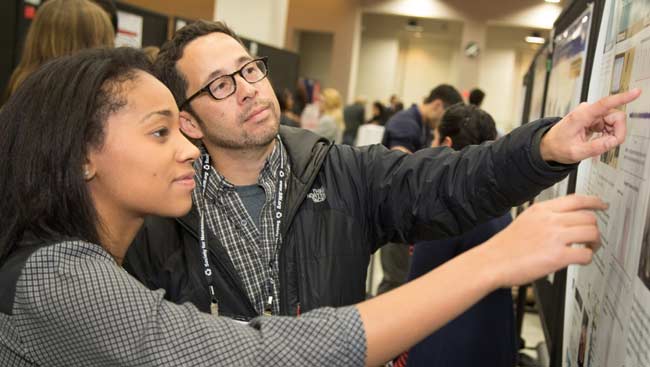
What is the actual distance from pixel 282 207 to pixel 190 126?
468 mm

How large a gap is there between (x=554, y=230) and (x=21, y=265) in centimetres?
89

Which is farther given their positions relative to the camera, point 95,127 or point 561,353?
point 561,353

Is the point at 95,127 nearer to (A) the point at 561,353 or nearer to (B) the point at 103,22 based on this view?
(A) the point at 561,353

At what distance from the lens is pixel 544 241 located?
989 mm

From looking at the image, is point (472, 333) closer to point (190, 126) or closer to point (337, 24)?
point (190, 126)

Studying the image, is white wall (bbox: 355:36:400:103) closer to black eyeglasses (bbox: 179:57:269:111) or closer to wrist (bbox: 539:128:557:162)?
black eyeglasses (bbox: 179:57:269:111)

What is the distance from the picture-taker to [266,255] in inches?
69.9

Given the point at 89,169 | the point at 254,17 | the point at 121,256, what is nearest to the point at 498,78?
the point at 254,17

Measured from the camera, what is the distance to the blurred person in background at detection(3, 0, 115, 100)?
9.13ft

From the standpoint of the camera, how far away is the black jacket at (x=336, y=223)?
1.69 metres

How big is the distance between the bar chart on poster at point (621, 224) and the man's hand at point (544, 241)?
10 centimetres

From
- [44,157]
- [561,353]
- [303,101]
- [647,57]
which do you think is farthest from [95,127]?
[303,101]

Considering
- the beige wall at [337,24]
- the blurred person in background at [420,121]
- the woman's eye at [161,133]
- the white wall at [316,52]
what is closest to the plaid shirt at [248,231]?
the woman's eye at [161,133]

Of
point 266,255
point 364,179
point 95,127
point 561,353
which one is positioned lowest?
point 561,353
